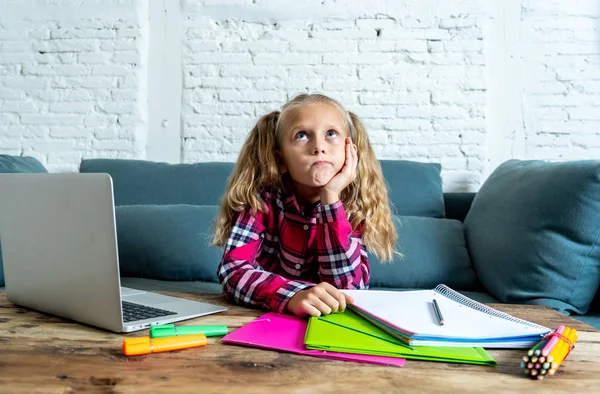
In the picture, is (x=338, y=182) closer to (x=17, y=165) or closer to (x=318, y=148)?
(x=318, y=148)

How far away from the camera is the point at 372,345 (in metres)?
0.74

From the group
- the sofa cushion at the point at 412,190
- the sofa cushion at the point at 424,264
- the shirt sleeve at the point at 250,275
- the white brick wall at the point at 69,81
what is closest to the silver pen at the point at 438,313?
the shirt sleeve at the point at 250,275

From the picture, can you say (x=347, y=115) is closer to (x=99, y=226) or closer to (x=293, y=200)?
(x=293, y=200)

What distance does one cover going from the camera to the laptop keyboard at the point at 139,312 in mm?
894

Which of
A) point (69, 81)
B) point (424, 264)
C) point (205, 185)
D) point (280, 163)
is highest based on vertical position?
point (69, 81)

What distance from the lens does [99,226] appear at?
77cm

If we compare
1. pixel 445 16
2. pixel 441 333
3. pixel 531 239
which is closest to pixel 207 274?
pixel 531 239

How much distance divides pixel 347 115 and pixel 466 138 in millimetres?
1245

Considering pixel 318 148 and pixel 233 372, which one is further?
pixel 318 148

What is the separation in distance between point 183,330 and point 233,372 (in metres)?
0.17

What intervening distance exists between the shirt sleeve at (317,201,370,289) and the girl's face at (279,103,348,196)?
0.26 ft

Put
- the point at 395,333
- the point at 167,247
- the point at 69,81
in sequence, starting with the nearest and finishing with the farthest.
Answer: the point at 395,333 < the point at 167,247 < the point at 69,81

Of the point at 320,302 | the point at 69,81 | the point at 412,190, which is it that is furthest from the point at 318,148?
the point at 69,81

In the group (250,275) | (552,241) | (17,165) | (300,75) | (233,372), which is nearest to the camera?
(233,372)
